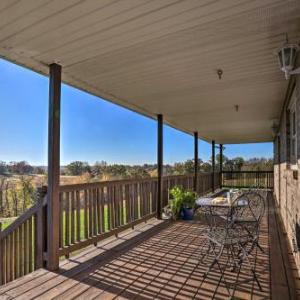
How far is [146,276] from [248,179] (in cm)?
1160

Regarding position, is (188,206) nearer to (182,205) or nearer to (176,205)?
(182,205)

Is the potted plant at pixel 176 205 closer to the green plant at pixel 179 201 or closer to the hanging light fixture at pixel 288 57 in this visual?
the green plant at pixel 179 201

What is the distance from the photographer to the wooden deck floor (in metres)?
2.58

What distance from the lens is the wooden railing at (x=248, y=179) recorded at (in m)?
12.9

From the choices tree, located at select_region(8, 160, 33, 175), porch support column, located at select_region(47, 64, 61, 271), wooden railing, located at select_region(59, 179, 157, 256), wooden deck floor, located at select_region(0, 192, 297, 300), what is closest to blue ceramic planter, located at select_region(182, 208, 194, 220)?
wooden railing, located at select_region(59, 179, 157, 256)

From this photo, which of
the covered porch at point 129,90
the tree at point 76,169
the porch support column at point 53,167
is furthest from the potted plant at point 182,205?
the tree at point 76,169

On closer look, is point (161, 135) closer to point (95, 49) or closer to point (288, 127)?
point (288, 127)

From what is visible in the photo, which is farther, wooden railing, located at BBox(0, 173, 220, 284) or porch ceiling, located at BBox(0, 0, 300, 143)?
wooden railing, located at BBox(0, 173, 220, 284)

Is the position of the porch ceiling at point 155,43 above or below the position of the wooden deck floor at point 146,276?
above

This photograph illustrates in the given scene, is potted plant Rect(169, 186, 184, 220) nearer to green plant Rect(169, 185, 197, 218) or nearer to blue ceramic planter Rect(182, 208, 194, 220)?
green plant Rect(169, 185, 197, 218)

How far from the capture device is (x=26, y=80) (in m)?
12.3

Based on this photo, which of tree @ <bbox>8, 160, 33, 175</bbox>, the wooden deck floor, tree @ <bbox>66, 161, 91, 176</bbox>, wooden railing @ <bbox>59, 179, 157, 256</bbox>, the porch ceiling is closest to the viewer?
the porch ceiling

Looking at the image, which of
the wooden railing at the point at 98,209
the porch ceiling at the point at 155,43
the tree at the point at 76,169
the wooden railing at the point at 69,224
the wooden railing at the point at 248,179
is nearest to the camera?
the porch ceiling at the point at 155,43

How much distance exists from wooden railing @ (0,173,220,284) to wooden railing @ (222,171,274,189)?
9630mm
